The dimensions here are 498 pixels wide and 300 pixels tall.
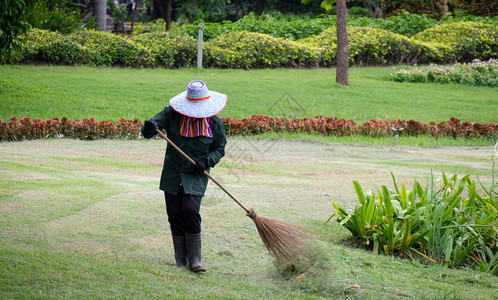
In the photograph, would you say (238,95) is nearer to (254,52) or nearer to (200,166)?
(254,52)

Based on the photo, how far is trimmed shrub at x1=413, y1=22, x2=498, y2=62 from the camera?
21750mm

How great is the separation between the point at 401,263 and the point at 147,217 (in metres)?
2.39

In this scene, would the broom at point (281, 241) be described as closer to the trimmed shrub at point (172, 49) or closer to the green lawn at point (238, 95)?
the green lawn at point (238, 95)

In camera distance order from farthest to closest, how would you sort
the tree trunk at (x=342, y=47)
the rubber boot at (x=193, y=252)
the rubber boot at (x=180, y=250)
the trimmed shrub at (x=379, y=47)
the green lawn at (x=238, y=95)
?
the trimmed shrub at (x=379, y=47), the tree trunk at (x=342, y=47), the green lawn at (x=238, y=95), the rubber boot at (x=180, y=250), the rubber boot at (x=193, y=252)

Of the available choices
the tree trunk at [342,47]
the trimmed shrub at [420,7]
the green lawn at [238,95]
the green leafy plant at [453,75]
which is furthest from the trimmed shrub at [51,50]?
the trimmed shrub at [420,7]

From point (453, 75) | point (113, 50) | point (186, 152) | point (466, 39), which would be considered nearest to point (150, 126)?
point (186, 152)

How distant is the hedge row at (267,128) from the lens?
10.1 metres

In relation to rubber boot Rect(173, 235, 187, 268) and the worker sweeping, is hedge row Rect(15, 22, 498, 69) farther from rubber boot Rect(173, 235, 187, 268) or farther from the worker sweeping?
rubber boot Rect(173, 235, 187, 268)

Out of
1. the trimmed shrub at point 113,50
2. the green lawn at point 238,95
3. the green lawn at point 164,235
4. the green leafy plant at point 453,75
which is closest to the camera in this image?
the green lawn at point 164,235

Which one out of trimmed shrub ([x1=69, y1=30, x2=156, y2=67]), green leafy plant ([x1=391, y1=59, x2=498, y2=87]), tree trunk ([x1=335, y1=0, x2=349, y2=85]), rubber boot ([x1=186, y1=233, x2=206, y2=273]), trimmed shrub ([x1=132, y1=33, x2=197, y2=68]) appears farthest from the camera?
green leafy plant ([x1=391, y1=59, x2=498, y2=87])

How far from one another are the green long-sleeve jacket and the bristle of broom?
1.59ft

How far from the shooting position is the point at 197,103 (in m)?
4.39

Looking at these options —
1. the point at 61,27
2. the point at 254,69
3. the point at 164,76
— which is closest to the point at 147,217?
the point at 164,76

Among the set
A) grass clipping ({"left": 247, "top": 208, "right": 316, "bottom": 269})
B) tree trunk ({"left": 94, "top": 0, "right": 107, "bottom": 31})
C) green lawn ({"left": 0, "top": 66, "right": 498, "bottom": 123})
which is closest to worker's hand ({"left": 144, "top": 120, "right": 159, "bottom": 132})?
grass clipping ({"left": 247, "top": 208, "right": 316, "bottom": 269})
